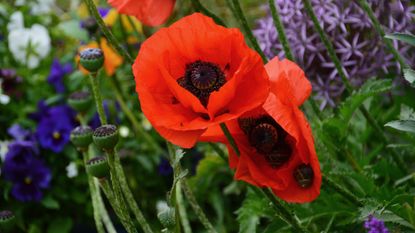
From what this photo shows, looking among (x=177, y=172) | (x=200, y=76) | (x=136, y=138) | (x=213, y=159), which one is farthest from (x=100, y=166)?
→ (x=136, y=138)

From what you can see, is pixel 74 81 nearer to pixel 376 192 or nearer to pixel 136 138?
pixel 136 138

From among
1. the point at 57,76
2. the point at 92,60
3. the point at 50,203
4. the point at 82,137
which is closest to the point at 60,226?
the point at 50,203

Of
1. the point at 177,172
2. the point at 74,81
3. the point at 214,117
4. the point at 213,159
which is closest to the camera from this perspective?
the point at 214,117

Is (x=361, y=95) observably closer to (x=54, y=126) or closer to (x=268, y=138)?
(x=268, y=138)

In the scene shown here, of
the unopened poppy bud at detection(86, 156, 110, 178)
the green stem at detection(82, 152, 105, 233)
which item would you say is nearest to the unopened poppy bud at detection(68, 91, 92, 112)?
the green stem at detection(82, 152, 105, 233)

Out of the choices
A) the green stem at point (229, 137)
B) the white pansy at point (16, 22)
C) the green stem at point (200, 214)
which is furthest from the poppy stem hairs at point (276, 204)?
the white pansy at point (16, 22)

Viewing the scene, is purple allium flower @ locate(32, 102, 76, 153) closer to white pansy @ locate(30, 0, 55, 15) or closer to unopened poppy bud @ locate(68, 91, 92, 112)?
unopened poppy bud @ locate(68, 91, 92, 112)
